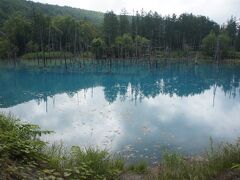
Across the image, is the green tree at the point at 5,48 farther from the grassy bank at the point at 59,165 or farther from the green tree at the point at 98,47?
the grassy bank at the point at 59,165

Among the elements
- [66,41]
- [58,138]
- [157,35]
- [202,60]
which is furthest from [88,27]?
[58,138]

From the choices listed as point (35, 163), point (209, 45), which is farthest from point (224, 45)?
point (35, 163)

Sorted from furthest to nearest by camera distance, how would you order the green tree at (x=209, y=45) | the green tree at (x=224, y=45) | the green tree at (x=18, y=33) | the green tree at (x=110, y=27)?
the green tree at (x=110, y=27) → the green tree at (x=209, y=45) → the green tree at (x=224, y=45) → the green tree at (x=18, y=33)

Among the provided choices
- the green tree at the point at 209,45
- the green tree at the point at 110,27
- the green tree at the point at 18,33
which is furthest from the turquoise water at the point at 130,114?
the green tree at the point at 110,27

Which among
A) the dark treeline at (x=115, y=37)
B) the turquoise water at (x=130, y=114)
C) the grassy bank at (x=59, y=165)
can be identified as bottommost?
the turquoise water at (x=130, y=114)

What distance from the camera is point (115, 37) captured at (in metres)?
98.8

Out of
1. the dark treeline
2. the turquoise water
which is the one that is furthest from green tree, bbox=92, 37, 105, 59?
the turquoise water

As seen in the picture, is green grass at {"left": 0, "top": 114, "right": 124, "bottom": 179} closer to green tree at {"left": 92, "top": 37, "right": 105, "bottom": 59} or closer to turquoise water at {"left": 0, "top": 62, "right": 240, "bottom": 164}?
turquoise water at {"left": 0, "top": 62, "right": 240, "bottom": 164}

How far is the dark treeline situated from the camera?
8769 cm

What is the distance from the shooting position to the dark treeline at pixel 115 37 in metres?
87.7

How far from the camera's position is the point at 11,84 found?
41656 millimetres

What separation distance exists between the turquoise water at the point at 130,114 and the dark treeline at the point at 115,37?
4442 centimetres

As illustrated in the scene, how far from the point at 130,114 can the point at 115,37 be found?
7652 centimetres

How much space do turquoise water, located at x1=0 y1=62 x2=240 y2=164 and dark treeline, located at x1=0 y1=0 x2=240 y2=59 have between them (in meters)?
44.4
